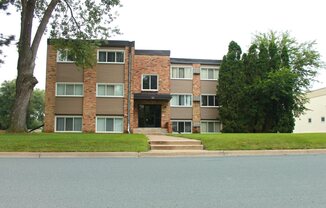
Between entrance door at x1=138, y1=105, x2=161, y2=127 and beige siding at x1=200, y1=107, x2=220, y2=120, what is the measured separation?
4.57 m

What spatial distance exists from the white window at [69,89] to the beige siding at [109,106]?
5.39 feet

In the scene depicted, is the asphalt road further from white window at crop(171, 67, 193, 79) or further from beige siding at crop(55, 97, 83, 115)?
white window at crop(171, 67, 193, 79)

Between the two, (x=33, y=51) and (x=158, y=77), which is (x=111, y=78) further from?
(x=33, y=51)

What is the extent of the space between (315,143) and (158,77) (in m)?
17.9

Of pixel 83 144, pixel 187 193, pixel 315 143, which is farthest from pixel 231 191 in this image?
pixel 315 143

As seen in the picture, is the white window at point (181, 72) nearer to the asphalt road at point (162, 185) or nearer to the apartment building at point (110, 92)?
the apartment building at point (110, 92)

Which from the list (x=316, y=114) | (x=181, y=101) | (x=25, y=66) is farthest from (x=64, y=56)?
(x=316, y=114)

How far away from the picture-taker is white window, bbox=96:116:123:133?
30.7 meters

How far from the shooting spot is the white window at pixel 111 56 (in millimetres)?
31153

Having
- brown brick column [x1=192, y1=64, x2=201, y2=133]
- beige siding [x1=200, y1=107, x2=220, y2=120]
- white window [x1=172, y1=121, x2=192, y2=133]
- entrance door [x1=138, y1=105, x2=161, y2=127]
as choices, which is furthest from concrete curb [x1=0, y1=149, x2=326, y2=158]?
beige siding [x1=200, y1=107, x2=220, y2=120]

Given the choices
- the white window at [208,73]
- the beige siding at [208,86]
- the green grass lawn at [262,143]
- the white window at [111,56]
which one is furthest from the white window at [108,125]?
the green grass lawn at [262,143]

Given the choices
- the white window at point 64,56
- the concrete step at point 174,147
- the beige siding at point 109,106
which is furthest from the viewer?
the beige siding at point 109,106

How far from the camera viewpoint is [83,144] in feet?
52.3

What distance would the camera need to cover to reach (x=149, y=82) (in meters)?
33.3
